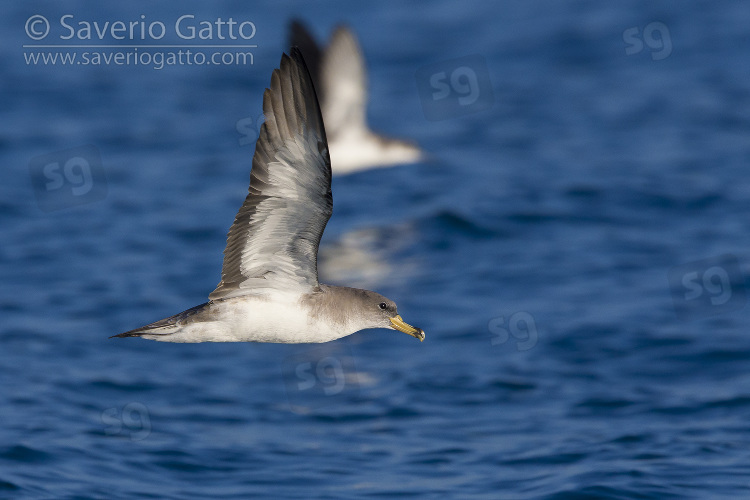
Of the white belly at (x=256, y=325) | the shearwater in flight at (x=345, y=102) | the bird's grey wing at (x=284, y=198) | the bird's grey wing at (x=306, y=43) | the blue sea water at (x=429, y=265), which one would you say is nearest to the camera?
the bird's grey wing at (x=284, y=198)

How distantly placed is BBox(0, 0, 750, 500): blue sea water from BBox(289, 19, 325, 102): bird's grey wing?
317cm

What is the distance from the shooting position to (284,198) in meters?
8.03

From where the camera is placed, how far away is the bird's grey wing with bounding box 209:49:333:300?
7.69 metres

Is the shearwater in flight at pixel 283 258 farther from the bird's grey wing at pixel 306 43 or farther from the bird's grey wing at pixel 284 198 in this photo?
the bird's grey wing at pixel 306 43

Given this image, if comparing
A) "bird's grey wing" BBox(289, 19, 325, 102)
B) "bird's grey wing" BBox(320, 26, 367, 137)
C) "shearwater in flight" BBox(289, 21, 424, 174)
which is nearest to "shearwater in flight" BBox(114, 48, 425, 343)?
"shearwater in flight" BBox(289, 21, 424, 174)

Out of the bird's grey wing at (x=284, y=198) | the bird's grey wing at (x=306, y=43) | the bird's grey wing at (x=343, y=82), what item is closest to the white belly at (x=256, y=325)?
the bird's grey wing at (x=284, y=198)

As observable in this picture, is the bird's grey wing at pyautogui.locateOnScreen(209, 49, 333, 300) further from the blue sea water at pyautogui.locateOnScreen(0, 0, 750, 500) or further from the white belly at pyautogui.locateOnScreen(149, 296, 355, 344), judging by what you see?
the blue sea water at pyautogui.locateOnScreen(0, 0, 750, 500)

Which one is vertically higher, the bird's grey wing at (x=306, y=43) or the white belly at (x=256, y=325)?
the bird's grey wing at (x=306, y=43)

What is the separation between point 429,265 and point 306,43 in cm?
438

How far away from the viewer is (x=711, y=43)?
25.5 meters

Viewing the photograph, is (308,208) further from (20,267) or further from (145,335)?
(20,267)

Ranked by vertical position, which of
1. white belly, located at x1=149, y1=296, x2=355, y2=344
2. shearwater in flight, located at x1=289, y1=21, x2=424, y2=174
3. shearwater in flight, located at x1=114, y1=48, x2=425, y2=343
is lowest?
white belly, located at x1=149, y1=296, x2=355, y2=344

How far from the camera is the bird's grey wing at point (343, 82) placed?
1658cm

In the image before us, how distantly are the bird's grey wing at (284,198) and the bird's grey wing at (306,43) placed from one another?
25.1ft
